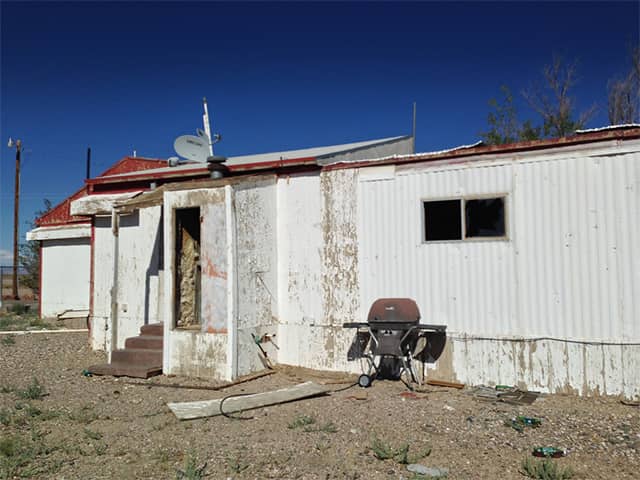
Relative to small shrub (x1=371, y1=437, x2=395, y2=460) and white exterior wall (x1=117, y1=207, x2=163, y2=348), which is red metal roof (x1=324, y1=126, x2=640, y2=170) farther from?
small shrub (x1=371, y1=437, x2=395, y2=460)

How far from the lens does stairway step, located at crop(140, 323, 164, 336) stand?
1046 centimetres

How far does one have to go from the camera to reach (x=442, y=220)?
8906 millimetres

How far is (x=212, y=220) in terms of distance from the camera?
9.36 meters

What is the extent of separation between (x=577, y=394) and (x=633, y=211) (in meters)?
2.63

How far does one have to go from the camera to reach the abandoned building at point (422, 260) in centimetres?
770

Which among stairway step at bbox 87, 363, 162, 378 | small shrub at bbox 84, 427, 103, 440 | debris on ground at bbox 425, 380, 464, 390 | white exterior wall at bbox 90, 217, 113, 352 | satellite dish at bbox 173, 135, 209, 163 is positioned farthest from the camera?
white exterior wall at bbox 90, 217, 113, 352

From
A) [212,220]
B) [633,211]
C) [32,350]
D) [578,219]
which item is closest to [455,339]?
[578,219]

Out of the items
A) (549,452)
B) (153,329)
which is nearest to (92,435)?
(153,329)

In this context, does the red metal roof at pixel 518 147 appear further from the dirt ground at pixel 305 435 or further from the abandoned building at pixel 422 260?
the dirt ground at pixel 305 435

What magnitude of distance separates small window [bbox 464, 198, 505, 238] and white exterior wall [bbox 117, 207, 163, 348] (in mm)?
6268

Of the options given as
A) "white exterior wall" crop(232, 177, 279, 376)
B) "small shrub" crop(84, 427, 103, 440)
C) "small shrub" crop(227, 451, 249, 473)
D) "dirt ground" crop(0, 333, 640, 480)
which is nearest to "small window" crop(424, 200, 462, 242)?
"dirt ground" crop(0, 333, 640, 480)

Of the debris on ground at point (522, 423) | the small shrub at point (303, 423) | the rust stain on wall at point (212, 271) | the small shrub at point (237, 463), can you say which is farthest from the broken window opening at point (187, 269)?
the debris on ground at point (522, 423)

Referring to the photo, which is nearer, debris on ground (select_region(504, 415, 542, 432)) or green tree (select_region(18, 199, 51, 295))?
debris on ground (select_region(504, 415, 542, 432))

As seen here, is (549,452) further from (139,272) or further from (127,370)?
(139,272)
